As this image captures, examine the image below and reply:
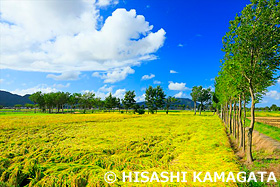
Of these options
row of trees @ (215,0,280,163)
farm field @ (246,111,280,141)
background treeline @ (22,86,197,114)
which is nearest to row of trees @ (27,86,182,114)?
background treeline @ (22,86,197,114)

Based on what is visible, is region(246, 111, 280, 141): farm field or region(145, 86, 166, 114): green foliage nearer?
region(246, 111, 280, 141): farm field

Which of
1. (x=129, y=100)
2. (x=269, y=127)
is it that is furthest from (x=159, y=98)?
(x=269, y=127)

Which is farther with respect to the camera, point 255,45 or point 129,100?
point 129,100

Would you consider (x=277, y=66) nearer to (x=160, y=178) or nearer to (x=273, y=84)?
(x=273, y=84)

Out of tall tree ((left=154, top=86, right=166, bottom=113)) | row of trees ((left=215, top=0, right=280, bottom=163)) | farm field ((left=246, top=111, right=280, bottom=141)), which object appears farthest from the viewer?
tall tree ((left=154, top=86, right=166, bottom=113))

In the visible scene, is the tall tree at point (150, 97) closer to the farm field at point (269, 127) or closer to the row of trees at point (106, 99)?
the row of trees at point (106, 99)

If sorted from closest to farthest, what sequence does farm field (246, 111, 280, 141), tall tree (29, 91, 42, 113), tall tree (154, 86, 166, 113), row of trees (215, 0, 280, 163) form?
1. row of trees (215, 0, 280, 163)
2. farm field (246, 111, 280, 141)
3. tall tree (154, 86, 166, 113)
4. tall tree (29, 91, 42, 113)

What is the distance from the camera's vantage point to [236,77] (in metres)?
7.58

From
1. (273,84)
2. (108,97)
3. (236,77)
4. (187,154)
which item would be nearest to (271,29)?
(236,77)

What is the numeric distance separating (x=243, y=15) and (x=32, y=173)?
10.2m

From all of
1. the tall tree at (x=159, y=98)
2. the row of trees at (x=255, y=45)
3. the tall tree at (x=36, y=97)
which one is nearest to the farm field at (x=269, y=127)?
the row of trees at (x=255, y=45)

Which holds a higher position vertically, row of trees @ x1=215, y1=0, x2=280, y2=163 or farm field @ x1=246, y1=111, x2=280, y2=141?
row of trees @ x1=215, y1=0, x2=280, y2=163

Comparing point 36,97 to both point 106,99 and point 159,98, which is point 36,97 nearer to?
point 106,99

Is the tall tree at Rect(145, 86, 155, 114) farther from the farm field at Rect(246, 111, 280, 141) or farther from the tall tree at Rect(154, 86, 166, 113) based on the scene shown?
the farm field at Rect(246, 111, 280, 141)
